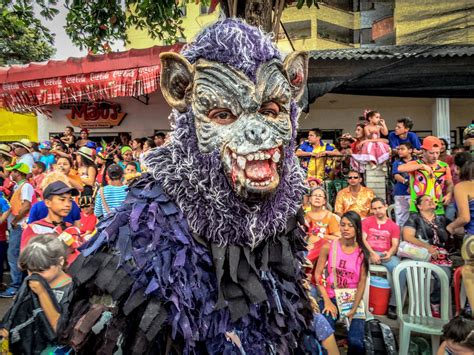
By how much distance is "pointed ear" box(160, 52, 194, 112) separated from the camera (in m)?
1.58

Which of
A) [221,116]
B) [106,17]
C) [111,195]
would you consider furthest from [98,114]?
[221,116]

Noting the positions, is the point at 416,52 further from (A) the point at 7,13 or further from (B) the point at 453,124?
(A) the point at 7,13

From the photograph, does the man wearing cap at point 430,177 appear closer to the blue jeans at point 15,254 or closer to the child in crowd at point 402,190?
the child in crowd at point 402,190

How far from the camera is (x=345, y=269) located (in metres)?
3.97

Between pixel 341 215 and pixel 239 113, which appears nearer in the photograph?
pixel 239 113

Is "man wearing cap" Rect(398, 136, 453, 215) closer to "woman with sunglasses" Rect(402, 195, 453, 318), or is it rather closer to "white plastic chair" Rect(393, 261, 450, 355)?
"woman with sunglasses" Rect(402, 195, 453, 318)

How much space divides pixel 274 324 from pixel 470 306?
2422 millimetres

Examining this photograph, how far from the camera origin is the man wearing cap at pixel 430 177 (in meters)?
5.05

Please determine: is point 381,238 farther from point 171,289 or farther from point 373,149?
point 171,289

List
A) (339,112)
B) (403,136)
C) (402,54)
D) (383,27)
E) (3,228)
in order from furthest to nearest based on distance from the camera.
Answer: (383,27) → (339,112) → (402,54) → (403,136) → (3,228)

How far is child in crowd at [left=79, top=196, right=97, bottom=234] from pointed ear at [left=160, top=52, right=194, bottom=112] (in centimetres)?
310

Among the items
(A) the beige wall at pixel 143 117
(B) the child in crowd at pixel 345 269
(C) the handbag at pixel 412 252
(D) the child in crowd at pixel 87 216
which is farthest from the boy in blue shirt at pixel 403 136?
(A) the beige wall at pixel 143 117

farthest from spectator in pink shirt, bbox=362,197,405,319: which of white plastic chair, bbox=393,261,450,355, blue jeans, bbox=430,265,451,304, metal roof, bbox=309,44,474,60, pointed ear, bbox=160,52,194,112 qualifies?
pointed ear, bbox=160,52,194,112

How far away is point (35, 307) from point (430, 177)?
4.19m
